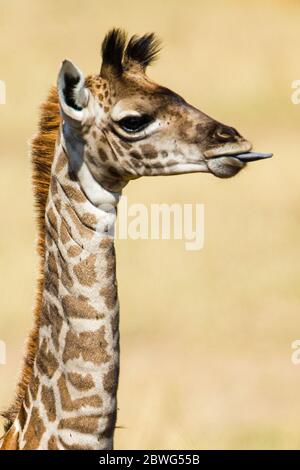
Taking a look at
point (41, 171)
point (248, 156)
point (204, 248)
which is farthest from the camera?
point (204, 248)

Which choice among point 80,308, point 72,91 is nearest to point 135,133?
point 72,91

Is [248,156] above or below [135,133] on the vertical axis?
below

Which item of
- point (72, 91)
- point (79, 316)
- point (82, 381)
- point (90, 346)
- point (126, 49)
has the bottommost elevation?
point (82, 381)

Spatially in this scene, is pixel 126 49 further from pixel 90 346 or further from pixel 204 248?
pixel 204 248

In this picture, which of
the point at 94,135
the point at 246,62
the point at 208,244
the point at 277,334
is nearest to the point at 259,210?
the point at 208,244

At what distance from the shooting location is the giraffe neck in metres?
9.72

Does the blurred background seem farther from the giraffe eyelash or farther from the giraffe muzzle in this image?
the giraffe muzzle

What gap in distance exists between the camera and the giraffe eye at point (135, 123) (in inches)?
386

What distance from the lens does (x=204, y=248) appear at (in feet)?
62.9

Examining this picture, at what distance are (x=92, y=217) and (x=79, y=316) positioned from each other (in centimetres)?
53

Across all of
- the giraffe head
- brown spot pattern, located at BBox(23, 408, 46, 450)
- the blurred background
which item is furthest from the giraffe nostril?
the blurred background

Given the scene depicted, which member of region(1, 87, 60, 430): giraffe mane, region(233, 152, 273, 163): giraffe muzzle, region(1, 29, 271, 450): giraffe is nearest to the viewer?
region(233, 152, 273, 163): giraffe muzzle

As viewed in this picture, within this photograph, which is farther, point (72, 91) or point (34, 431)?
point (34, 431)

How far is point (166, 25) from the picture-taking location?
2597 cm
